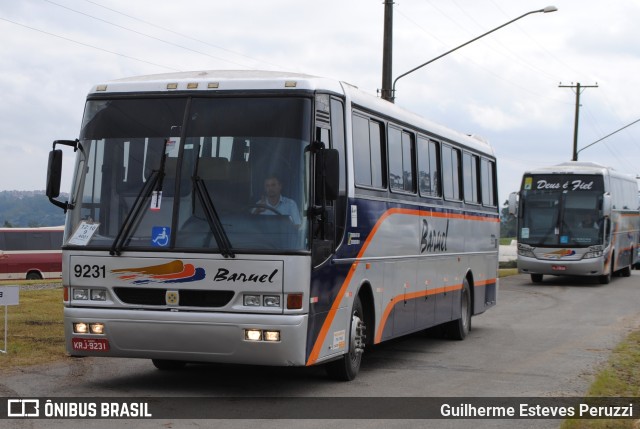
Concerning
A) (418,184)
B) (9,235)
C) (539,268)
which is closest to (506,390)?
(418,184)

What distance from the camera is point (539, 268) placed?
37.0 meters

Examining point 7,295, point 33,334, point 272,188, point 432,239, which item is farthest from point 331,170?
point 33,334

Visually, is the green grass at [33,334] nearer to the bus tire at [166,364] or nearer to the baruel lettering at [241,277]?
the bus tire at [166,364]

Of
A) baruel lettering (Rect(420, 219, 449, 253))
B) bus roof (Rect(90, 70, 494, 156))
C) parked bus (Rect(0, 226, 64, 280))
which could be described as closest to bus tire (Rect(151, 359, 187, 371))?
bus roof (Rect(90, 70, 494, 156))

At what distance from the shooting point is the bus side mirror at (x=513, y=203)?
121 ft

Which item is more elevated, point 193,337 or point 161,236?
point 161,236

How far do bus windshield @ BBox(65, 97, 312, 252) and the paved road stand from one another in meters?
1.61

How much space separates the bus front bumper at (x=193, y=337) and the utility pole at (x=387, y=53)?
54.5 ft

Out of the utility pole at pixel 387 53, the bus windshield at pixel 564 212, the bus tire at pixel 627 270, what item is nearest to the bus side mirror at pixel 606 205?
the bus windshield at pixel 564 212

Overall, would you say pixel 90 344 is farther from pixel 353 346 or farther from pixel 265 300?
pixel 353 346

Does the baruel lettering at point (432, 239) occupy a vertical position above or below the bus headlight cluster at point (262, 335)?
above

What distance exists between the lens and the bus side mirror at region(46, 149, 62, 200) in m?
11.6

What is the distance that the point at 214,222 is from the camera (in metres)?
11.1

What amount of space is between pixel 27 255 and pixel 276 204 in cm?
3785
